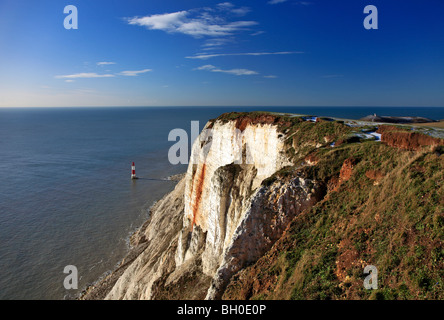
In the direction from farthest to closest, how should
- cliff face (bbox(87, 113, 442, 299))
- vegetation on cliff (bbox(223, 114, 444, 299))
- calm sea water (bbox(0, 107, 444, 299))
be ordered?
calm sea water (bbox(0, 107, 444, 299)) → cliff face (bbox(87, 113, 442, 299)) → vegetation on cliff (bbox(223, 114, 444, 299))

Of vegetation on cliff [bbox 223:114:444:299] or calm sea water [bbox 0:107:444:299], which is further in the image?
calm sea water [bbox 0:107:444:299]

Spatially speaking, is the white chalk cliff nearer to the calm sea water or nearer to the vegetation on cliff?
the vegetation on cliff

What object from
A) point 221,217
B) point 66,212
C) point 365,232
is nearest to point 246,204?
point 221,217

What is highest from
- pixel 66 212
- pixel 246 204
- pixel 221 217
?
pixel 246 204

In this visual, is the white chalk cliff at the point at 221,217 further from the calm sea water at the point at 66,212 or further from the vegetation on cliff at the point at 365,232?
the calm sea water at the point at 66,212

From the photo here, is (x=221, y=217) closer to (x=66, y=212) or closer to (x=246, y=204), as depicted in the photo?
(x=246, y=204)

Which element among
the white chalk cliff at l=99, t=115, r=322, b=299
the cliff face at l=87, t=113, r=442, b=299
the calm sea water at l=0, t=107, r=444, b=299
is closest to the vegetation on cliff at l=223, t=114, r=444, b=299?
the cliff face at l=87, t=113, r=442, b=299

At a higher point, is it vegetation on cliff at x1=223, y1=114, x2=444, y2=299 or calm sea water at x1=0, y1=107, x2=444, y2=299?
vegetation on cliff at x1=223, y1=114, x2=444, y2=299

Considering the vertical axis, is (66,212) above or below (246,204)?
below

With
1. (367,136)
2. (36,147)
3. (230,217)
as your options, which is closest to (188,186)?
(230,217)
